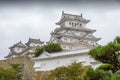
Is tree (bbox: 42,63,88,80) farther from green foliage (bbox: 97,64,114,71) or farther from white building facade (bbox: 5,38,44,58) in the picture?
white building facade (bbox: 5,38,44,58)

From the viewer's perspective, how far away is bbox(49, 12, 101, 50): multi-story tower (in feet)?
130

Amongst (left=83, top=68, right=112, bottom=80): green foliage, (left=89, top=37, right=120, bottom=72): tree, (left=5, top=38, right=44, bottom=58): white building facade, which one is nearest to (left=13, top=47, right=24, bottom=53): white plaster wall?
(left=5, top=38, right=44, bottom=58): white building facade

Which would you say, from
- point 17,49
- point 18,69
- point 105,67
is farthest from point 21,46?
point 105,67

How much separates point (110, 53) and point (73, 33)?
94.4 feet

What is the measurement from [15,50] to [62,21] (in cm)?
635

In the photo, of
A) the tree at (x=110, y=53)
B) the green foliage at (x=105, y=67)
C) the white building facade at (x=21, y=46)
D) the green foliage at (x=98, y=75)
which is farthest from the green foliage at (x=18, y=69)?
the white building facade at (x=21, y=46)

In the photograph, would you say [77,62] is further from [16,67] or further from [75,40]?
[75,40]

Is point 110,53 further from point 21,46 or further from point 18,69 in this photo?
point 21,46

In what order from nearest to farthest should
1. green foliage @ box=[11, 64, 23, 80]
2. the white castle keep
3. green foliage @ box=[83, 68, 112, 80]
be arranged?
green foliage @ box=[83, 68, 112, 80] → green foliage @ box=[11, 64, 23, 80] → the white castle keep

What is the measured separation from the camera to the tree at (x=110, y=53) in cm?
1388

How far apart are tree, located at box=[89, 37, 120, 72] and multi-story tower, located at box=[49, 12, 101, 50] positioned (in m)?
24.1

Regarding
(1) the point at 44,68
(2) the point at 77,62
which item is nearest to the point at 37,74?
(1) the point at 44,68

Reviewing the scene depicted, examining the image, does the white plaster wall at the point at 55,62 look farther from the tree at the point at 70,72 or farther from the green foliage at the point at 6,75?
the green foliage at the point at 6,75

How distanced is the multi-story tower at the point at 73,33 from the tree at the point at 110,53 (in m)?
24.1
